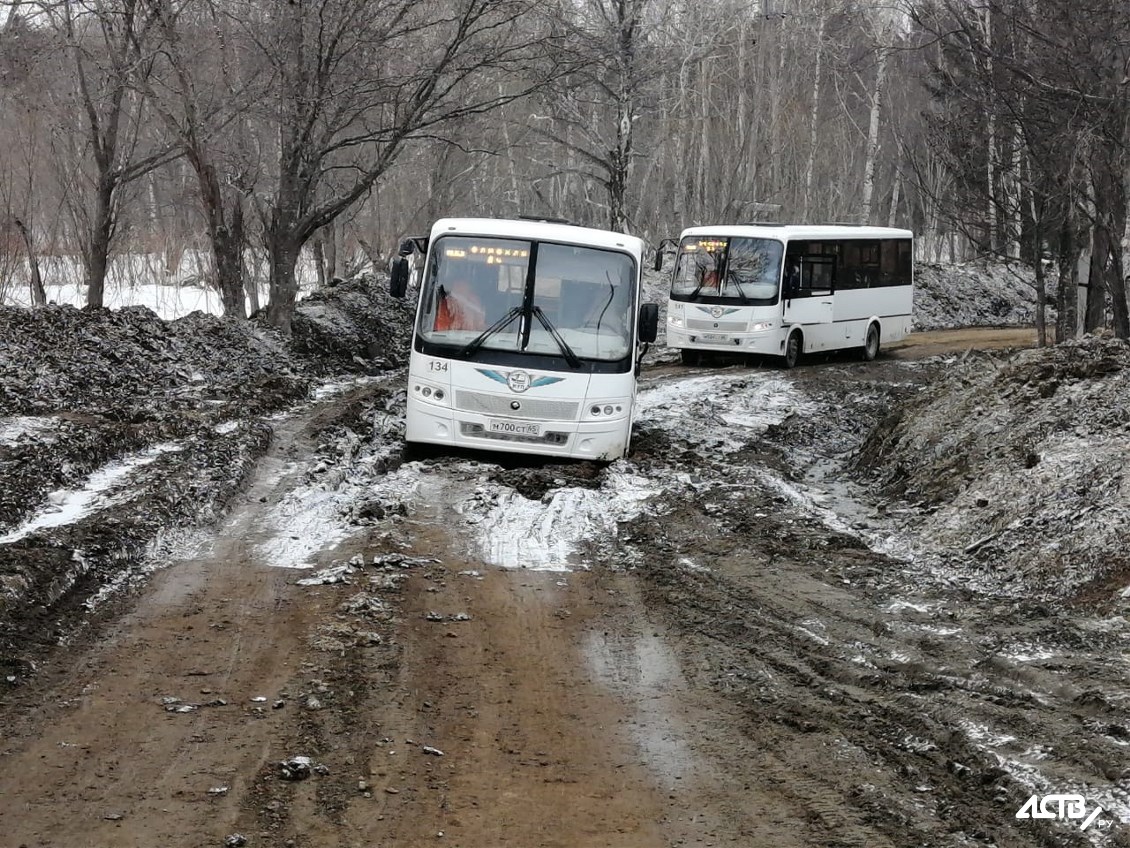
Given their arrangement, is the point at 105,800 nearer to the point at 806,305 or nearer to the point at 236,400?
the point at 236,400

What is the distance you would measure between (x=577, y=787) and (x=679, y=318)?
2011cm

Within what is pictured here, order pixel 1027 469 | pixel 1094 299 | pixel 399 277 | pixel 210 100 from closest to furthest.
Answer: pixel 1027 469 < pixel 399 277 < pixel 1094 299 < pixel 210 100

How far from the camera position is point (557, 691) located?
6.71m

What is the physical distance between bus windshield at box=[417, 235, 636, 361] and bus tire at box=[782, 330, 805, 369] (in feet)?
38.2

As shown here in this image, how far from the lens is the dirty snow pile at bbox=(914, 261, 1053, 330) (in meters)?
40.5

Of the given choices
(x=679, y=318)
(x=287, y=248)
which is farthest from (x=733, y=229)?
(x=287, y=248)

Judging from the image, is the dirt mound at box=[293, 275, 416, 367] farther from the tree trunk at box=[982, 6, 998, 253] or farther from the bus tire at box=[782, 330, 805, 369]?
the tree trunk at box=[982, 6, 998, 253]

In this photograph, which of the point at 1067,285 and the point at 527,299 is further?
the point at 1067,285

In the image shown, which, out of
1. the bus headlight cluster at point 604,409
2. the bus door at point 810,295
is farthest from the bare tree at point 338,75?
the bus headlight cluster at point 604,409

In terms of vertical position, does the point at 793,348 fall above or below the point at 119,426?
above

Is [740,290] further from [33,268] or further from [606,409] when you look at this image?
[33,268]

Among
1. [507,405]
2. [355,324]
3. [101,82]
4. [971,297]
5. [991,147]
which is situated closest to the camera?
[507,405]

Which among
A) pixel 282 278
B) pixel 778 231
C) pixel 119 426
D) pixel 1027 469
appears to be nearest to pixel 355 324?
pixel 282 278

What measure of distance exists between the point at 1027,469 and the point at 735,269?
14.3 metres
